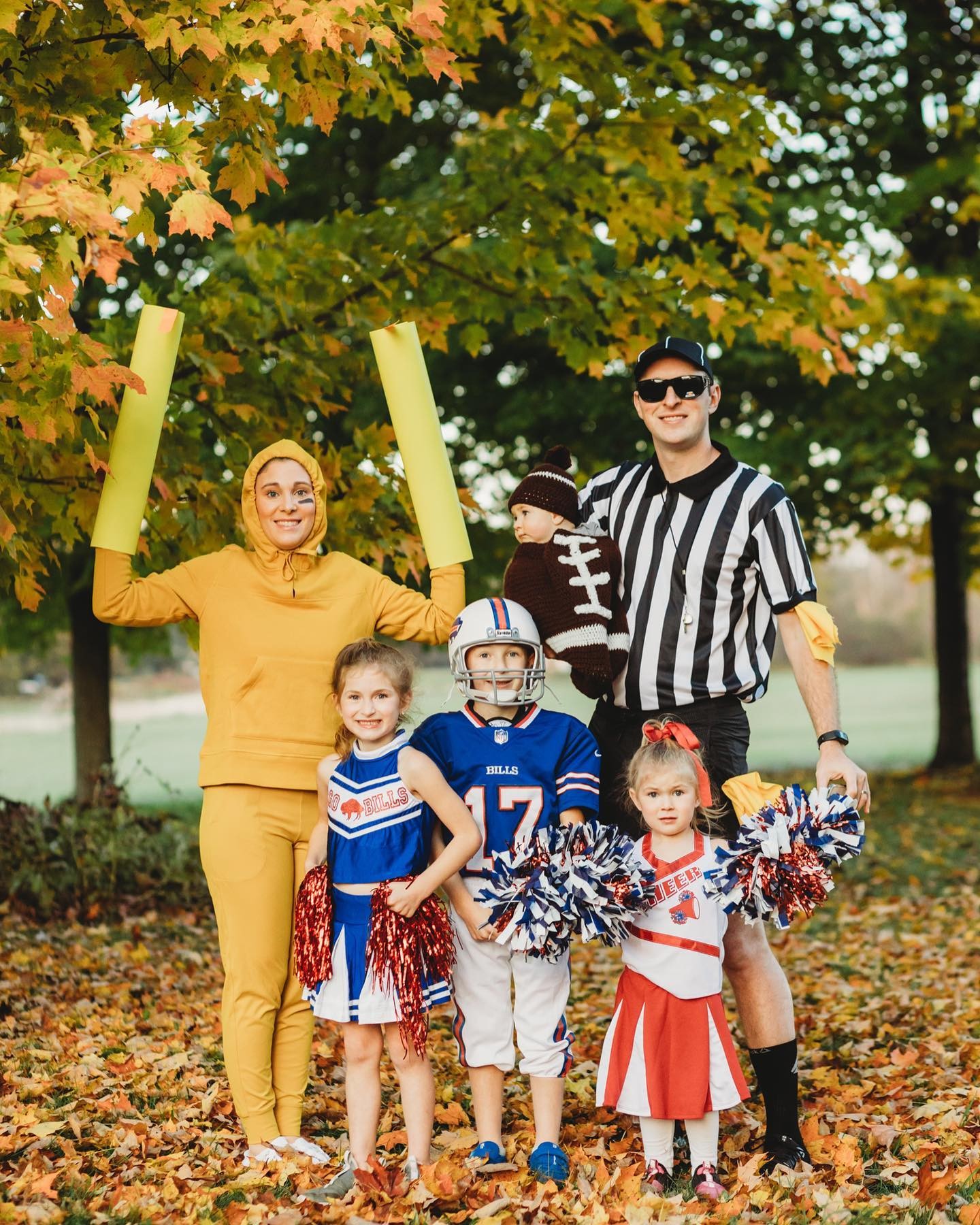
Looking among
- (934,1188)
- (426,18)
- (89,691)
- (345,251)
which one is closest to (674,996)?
(934,1188)

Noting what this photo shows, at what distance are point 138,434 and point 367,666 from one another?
1.14m

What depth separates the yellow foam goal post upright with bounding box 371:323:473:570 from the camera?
4.27 m

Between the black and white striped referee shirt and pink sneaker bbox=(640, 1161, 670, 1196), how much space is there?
1354 millimetres

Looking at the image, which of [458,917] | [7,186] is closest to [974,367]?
[458,917]

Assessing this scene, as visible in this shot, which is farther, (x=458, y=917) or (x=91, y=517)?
(x=91, y=517)

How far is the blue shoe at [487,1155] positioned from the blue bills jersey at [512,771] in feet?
2.65

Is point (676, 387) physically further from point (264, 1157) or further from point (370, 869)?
point (264, 1157)

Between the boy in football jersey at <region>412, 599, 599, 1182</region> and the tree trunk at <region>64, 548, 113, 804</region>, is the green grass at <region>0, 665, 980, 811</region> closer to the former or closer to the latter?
the tree trunk at <region>64, 548, 113, 804</region>

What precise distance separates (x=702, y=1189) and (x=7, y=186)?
10.8 ft

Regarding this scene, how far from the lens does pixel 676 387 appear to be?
13.0 feet

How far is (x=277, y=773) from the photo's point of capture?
383 cm

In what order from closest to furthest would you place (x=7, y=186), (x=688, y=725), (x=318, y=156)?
1. (x=7, y=186)
2. (x=688, y=725)
3. (x=318, y=156)

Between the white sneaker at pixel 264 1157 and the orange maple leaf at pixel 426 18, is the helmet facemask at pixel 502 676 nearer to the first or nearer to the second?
the white sneaker at pixel 264 1157

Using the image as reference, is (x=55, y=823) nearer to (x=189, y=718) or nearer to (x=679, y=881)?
(x=679, y=881)
